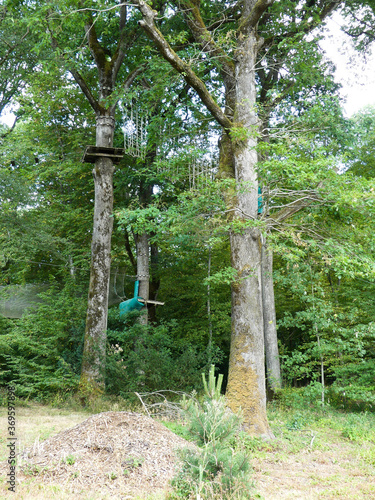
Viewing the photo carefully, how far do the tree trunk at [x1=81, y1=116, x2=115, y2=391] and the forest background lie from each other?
12.5 inches

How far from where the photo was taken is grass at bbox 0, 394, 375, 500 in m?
4.81

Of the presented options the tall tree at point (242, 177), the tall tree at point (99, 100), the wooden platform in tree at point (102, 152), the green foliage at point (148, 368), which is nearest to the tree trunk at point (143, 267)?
the tall tree at point (99, 100)

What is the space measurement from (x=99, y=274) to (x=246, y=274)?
4.20 metres

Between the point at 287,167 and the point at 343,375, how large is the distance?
577 centimetres

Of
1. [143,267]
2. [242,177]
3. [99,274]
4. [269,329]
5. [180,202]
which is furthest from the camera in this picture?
[143,267]

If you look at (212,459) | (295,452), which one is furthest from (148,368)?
(212,459)

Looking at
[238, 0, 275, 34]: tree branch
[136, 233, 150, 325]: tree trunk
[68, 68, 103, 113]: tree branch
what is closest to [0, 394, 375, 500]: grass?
[136, 233, 150, 325]: tree trunk

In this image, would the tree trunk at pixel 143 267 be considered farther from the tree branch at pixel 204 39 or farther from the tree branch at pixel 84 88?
the tree branch at pixel 204 39

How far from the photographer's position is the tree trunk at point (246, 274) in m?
7.86

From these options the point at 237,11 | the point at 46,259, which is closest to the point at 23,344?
the point at 46,259

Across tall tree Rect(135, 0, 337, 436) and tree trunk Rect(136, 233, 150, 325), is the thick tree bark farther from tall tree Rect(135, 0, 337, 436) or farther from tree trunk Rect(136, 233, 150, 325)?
tree trunk Rect(136, 233, 150, 325)

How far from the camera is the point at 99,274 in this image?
10938 millimetres

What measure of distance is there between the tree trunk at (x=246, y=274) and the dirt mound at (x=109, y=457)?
2.23 m

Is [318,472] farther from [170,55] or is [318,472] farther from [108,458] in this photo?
[170,55]
